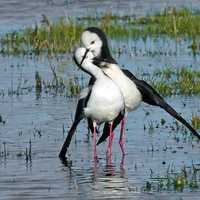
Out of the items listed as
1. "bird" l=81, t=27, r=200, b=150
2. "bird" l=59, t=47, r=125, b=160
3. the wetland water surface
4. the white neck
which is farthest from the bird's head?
the wetland water surface

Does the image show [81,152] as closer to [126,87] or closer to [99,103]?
[99,103]

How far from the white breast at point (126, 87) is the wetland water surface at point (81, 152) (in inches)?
19.7

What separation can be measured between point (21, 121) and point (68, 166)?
2643 mm

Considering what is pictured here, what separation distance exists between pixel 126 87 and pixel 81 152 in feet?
3.11

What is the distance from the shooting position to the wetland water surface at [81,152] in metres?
10.6

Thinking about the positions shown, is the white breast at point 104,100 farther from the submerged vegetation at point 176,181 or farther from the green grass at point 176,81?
the green grass at point 176,81

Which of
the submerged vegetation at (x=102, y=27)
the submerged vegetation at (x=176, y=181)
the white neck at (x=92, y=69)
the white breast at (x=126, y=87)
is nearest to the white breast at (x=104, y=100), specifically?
the white neck at (x=92, y=69)

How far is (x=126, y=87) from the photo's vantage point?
1289 cm

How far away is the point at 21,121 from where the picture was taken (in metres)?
14.5

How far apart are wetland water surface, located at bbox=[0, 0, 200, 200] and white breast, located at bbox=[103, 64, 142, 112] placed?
501mm

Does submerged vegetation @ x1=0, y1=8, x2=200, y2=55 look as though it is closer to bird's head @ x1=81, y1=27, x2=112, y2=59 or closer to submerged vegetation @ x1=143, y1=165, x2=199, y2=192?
bird's head @ x1=81, y1=27, x2=112, y2=59

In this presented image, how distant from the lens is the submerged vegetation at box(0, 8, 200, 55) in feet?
68.1

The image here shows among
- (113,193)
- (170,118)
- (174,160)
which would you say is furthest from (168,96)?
(113,193)

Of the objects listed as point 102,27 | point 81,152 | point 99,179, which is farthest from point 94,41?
point 102,27
